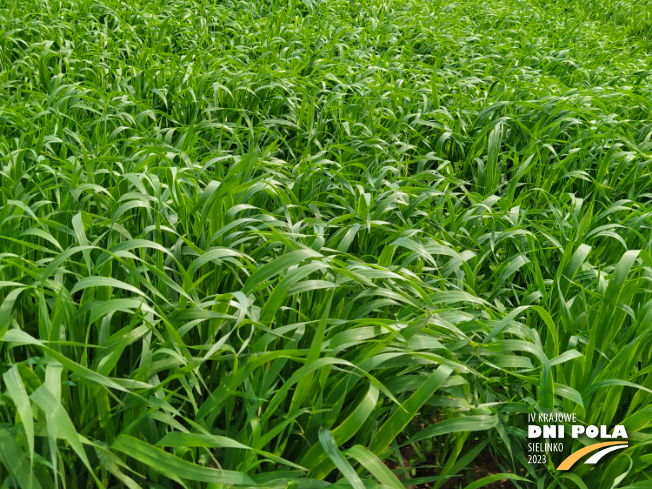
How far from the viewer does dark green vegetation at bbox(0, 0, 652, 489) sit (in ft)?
3.50

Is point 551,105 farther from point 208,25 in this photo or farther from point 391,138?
point 208,25

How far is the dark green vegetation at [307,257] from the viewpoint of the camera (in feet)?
3.50

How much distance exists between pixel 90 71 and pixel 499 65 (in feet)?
8.20

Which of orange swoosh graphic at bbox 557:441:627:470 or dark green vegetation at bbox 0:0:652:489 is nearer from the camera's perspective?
dark green vegetation at bbox 0:0:652:489

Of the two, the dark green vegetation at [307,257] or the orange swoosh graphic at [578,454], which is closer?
A: the dark green vegetation at [307,257]

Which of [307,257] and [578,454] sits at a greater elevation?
[307,257]

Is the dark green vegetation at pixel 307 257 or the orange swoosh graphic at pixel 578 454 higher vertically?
the dark green vegetation at pixel 307 257

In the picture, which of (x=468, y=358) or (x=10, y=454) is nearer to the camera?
(x=10, y=454)

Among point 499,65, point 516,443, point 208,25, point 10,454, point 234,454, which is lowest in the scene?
point 516,443

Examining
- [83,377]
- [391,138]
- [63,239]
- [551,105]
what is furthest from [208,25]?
[83,377]

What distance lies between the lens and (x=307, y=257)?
124 centimetres

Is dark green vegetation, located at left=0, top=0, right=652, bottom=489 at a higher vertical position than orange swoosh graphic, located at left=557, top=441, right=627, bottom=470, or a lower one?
higher

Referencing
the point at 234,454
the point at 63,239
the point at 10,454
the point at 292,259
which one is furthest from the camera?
Result: the point at 63,239

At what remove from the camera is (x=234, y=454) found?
1.08 metres
